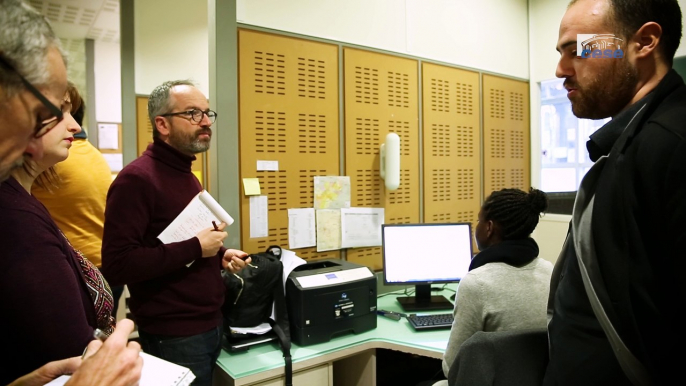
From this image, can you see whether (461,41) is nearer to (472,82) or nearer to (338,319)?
(472,82)

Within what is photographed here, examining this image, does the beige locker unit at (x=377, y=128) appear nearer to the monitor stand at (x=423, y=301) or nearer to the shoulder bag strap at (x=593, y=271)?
the monitor stand at (x=423, y=301)

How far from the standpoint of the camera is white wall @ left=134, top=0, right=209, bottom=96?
3.24 metres

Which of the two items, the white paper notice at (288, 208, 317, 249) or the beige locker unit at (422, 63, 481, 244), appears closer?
the white paper notice at (288, 208, 317, 249)

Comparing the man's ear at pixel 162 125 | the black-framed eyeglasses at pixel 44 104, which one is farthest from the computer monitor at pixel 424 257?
the black-framed eyeglasses at pixel 44 104

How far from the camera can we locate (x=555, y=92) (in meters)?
3.55

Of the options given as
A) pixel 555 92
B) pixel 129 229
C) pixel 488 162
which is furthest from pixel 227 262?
pixel 555 92

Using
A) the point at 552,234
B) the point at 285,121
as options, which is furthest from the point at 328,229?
the point at 552,234

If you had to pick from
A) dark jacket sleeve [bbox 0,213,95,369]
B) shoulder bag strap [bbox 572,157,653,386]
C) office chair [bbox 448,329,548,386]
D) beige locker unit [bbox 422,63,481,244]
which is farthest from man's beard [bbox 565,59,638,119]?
beige locker unit [bbox 422,63,481,244]

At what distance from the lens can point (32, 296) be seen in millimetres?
760

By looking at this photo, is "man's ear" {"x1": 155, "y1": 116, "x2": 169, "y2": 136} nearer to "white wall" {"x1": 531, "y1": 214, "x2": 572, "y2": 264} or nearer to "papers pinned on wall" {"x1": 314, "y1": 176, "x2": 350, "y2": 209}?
"papers pinned on wall" {"x1": 314, "y1": 176, "x2": 350, "y2": 209}

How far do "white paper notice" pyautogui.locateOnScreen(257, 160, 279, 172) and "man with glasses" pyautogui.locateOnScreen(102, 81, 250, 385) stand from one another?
0.50 meters

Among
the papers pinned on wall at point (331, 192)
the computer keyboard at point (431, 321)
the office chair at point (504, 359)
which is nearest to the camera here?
the office chair at point (504, 359)

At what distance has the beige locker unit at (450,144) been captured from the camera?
9.58 feet

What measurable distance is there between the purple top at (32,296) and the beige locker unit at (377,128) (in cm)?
183
